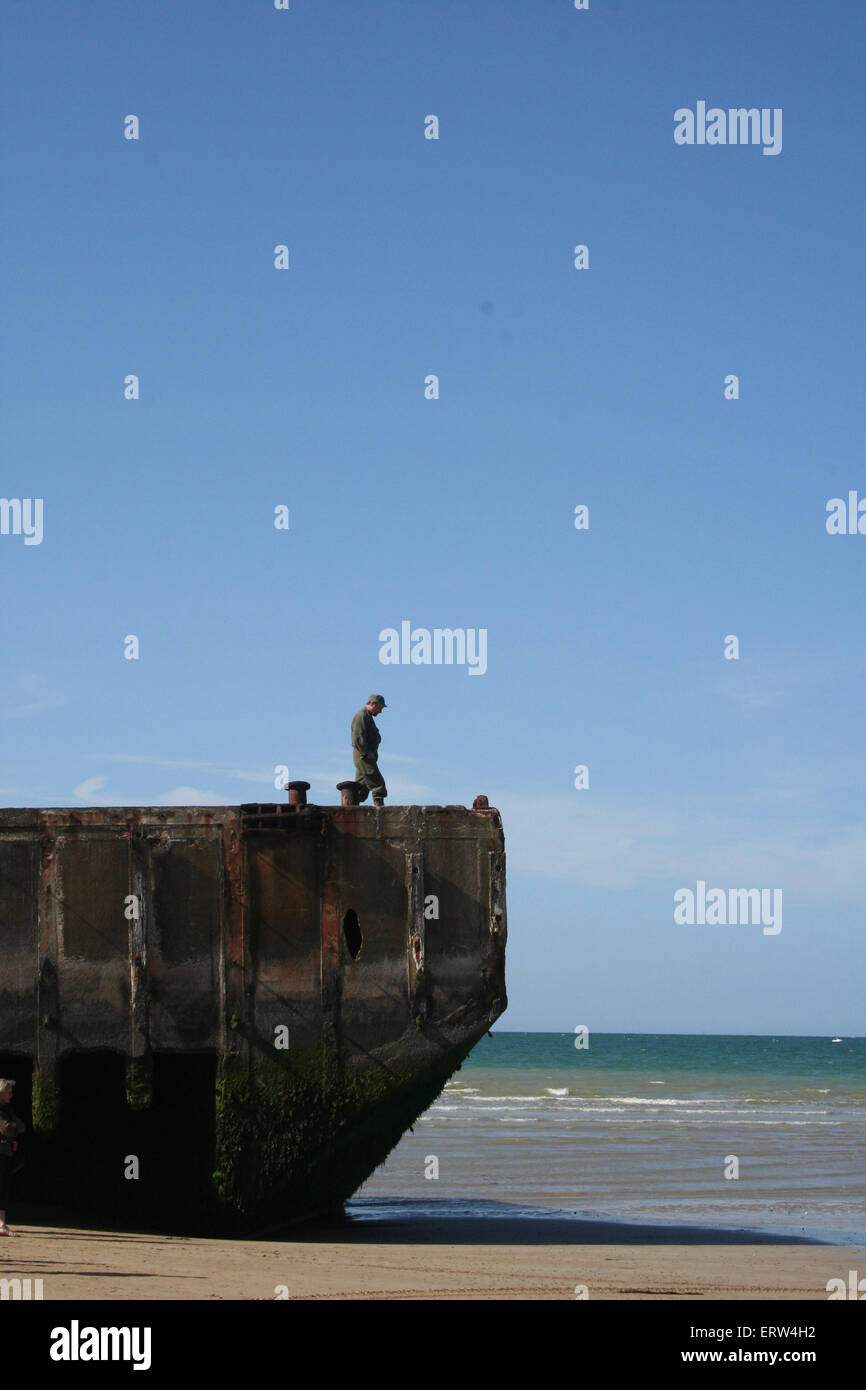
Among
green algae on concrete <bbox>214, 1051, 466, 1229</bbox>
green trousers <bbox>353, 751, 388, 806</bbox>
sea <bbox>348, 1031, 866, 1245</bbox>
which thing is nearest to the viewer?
green algae on concrete <bbox>214, 1051, 466, 1229</bbox>

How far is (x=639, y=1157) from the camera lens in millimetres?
25375

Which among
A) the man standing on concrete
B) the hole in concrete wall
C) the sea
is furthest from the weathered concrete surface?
the sea

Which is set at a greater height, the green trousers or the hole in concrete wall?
the green trousers

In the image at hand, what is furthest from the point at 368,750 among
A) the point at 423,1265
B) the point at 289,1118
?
the point at 423,1265

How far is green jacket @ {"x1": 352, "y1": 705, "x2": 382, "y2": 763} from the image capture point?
14716 mm

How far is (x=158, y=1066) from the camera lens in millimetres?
13828

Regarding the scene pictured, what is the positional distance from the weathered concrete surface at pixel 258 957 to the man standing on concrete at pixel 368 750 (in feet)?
2.53

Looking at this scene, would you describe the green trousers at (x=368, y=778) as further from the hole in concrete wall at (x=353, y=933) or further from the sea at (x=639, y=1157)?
the sea at (x=639, y=1157)

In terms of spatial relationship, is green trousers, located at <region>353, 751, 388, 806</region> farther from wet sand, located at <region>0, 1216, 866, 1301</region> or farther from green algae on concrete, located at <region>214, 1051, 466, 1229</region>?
wet sand, located at <region>0, 1216, 866, 1301</region>

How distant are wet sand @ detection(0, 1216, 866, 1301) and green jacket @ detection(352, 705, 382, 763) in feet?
15.4
